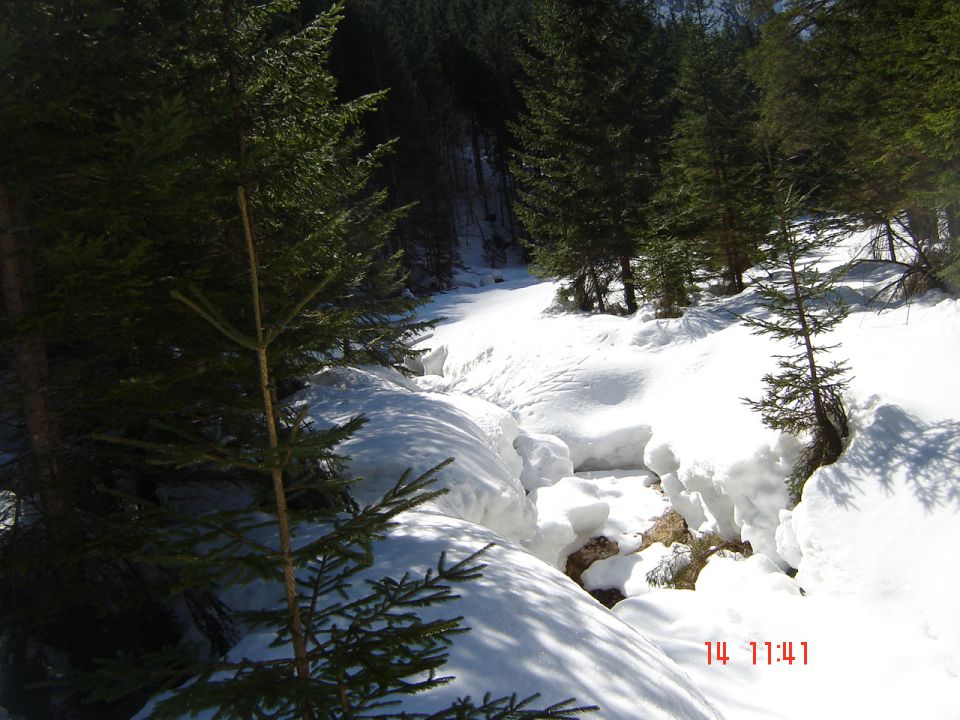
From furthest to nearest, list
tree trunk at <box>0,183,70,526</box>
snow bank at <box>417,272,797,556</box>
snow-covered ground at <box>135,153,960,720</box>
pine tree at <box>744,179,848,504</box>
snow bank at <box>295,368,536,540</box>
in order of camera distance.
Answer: snow bank at <box>417,272,797,556</box>
pine tree at <box>744,179,848,504</box>
snow bank at <box>295,368,536,540</box>
snow-covered ground at <box>135,153,960,720</box>
tree trunk at <box>0,183,70,526</box>

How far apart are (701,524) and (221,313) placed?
298 inches

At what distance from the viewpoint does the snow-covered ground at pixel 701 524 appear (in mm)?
3477

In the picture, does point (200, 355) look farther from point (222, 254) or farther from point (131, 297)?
point (222, 254)

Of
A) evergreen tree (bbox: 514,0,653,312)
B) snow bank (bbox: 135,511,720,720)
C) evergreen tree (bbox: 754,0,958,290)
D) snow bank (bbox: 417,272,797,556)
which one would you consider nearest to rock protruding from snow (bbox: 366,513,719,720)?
snow bank (bbox: 135,511,720,720)

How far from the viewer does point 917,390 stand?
6.53 m

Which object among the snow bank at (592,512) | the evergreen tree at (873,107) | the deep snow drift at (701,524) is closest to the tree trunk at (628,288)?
the deep snow drift at (701,524)

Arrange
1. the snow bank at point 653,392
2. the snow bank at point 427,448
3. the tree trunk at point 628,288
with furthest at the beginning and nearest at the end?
the tree trunk at point 628,288
the snow bank at point 653,392
the snow bank at point 427,448
